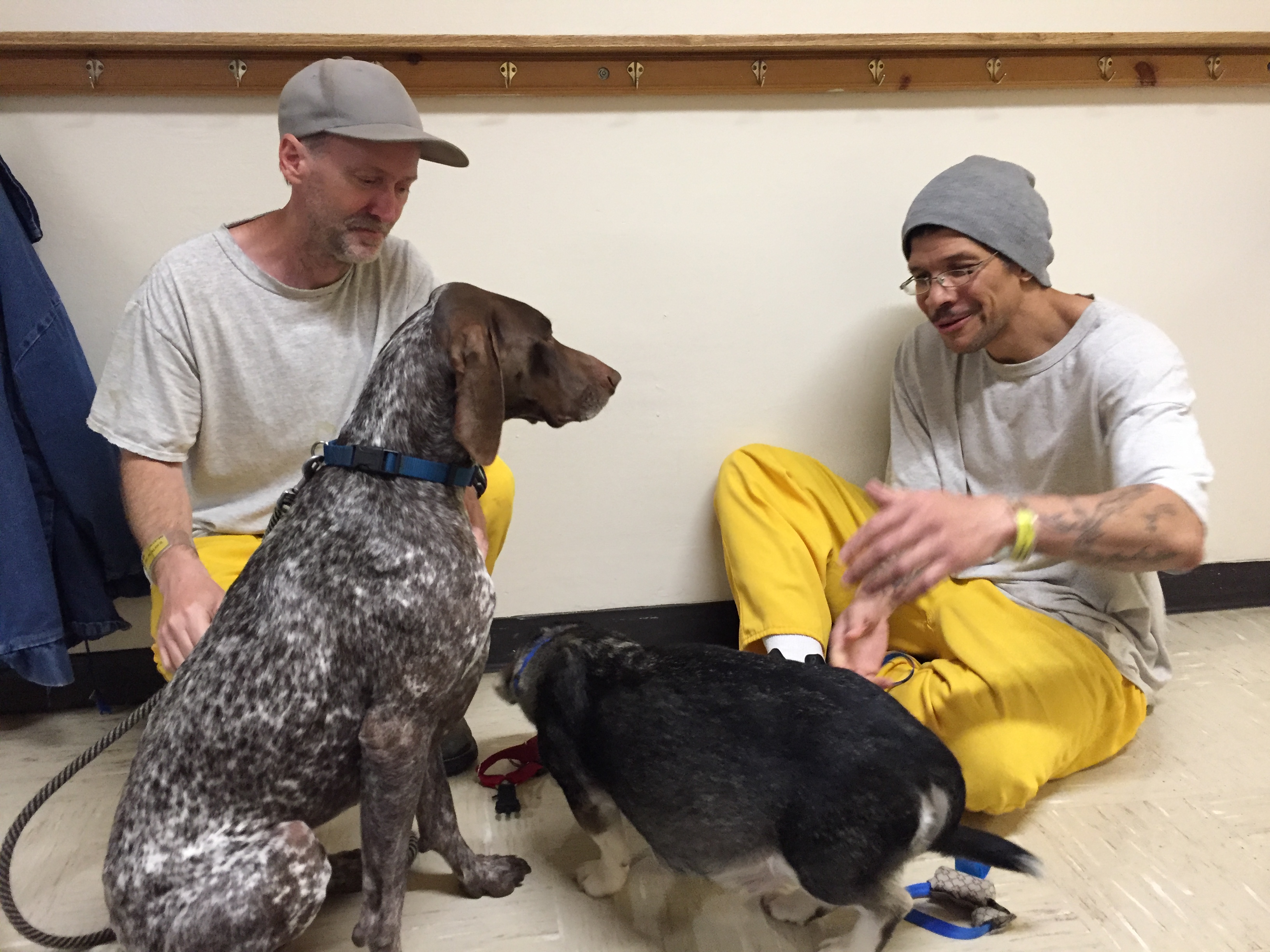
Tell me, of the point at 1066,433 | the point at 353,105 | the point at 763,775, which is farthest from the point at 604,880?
the point at 353,105

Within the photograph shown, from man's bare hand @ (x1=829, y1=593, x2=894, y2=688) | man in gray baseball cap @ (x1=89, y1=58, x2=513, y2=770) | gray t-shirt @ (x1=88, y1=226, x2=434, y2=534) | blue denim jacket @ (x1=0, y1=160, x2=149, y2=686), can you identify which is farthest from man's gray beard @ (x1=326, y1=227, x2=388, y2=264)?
man's bare hand @ (x1=829, y1=593, x2=894, y2=688)

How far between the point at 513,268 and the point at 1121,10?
1.86 metres

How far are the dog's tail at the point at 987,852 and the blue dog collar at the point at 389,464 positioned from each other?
40.3 inches

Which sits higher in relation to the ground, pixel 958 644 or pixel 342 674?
pixel 342 674

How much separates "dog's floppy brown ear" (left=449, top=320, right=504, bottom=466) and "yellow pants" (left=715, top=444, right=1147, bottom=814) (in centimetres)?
93

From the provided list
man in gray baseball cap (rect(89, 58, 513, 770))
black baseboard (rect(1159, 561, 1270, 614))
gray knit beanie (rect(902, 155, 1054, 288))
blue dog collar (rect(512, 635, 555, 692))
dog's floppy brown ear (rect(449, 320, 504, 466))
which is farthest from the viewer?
black baseboard (rect(1159, 561, 1270, 614))

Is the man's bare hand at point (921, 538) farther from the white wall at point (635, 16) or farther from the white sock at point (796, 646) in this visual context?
the white wall at point (635, 16)

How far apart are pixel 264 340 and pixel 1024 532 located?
1575 mm

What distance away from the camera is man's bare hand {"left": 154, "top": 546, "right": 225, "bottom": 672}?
62.5 inches

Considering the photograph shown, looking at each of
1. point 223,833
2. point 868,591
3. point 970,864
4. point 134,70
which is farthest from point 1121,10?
point 223,833

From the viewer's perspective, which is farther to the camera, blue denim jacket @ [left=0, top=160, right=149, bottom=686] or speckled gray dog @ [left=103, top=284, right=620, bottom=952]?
blue denim jacket @ [left=0, top=160, right=149, bottom=686]

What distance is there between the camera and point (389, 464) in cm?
147

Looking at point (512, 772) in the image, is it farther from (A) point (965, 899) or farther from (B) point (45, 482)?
(B) point (45, 482)

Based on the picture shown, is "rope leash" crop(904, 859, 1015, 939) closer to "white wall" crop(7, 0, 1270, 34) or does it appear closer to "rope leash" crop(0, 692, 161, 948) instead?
"rope leash" crop(0, 692, 161, 948)
